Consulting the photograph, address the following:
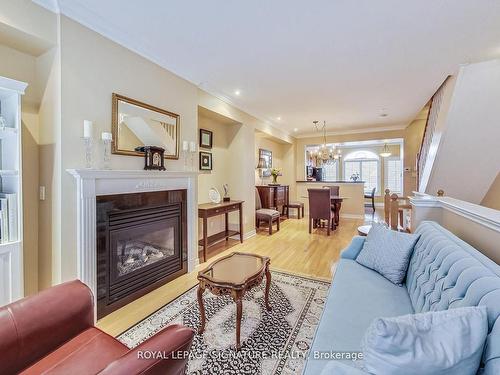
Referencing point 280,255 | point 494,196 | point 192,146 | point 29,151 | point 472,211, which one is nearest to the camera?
point 472,211

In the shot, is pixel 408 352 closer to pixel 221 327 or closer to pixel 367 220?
pixel 221 327

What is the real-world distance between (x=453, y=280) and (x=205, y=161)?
3750mm

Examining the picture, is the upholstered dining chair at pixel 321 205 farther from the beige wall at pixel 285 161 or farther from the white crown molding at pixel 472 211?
the beige wall at pixel 285 161

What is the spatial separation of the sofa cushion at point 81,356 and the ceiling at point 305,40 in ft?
7.90

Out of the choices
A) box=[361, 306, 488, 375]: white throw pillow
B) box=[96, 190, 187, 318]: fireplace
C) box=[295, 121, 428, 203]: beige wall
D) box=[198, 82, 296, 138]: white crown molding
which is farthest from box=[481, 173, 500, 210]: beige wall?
box=[96, 190, 187, 318]: fireplace

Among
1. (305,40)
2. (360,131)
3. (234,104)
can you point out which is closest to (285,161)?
(360,131)

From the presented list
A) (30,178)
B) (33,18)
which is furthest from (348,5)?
(30,178)

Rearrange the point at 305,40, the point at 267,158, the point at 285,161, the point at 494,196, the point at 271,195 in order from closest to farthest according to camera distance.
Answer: the point at 305,40 → the point at 494,196 → the point at 271,195 → the point at 267,158 → the point at 285,161

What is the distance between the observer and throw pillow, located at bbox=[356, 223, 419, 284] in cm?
185

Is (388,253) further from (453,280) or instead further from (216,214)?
(216,214)

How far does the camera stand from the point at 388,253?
1.96 metres

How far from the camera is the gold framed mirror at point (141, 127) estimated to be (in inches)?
95.7

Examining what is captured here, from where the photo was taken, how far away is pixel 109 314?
7.39 ft

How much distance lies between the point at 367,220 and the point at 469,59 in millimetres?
4775
